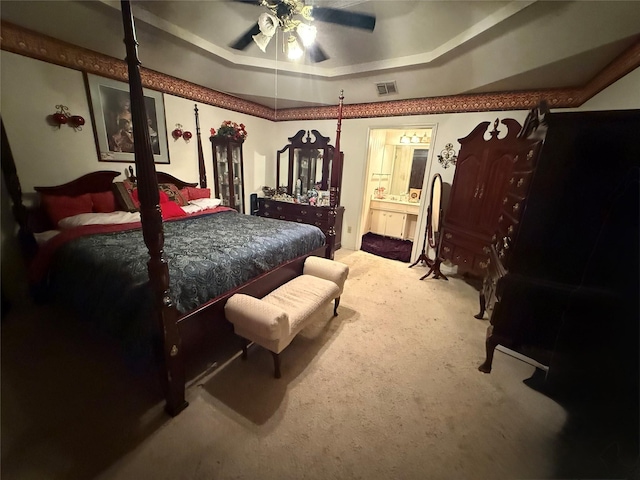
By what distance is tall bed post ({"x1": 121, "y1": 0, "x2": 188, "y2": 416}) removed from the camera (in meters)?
0.98

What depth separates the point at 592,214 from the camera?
4.20 ft

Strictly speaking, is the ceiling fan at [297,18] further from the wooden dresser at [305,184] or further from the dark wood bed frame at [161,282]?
the wooden dresser at [305,184]

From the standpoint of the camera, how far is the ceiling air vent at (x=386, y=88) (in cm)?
331

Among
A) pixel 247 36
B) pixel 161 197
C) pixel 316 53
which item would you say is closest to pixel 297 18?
pixel 247 36

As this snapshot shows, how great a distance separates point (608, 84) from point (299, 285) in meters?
3.23

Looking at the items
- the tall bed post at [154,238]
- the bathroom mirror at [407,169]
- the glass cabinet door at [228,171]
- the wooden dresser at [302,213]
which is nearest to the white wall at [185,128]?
the glass cabinet door at [228,171]

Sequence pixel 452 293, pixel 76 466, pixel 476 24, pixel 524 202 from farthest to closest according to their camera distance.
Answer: pixel 452 293 → pixel 476 24 → pixel 524 202 → pixel 76 466

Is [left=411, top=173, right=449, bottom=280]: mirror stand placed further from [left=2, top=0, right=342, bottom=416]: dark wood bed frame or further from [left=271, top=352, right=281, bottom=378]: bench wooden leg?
[left=271, top=352, right=281, bottom=378]: bench wooden leg

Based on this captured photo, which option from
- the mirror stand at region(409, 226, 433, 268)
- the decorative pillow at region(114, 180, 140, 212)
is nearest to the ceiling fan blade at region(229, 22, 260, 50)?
the decorative pillow at region(114, 180, 140, 212)

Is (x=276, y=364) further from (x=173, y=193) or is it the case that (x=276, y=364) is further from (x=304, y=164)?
(x=304, y=164)

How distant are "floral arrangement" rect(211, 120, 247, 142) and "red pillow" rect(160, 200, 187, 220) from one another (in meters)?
1.44

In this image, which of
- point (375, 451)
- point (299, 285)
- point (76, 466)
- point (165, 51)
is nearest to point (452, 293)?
point (299, 285)

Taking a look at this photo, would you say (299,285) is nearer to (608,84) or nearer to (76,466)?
(76,466)

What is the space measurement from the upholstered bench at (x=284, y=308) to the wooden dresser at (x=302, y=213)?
1.62 meters
